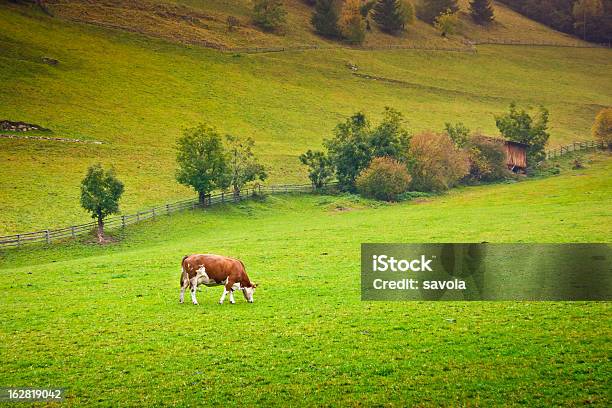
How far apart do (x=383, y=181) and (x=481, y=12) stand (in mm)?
129864

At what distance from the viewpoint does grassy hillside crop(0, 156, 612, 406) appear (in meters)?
17.5

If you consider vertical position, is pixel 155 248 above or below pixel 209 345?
below

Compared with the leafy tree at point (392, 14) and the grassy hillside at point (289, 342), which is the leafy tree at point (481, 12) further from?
the grassy hillside at point (289, 342)

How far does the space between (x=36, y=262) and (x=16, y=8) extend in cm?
9887

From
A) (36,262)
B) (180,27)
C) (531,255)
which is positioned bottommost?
(36,262)

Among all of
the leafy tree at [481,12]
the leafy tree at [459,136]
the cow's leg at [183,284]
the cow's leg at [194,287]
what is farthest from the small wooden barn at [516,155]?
the leafy tree at [481,12]

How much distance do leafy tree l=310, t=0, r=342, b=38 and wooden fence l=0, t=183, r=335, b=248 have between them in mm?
85609

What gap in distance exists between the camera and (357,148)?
8031 cm

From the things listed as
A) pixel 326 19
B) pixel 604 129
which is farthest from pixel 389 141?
pixel 326 19

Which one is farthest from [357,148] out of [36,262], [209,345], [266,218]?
[209,345]

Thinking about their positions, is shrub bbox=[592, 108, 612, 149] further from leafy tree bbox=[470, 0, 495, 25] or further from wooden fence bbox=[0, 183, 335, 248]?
leafy tree bbox=[470, 0, 495, 25]

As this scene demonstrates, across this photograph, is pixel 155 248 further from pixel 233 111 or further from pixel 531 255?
pixel 233 111

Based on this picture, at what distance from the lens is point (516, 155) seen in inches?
3738

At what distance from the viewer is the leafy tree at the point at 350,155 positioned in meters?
80.6
